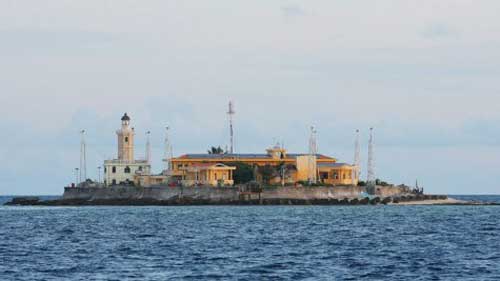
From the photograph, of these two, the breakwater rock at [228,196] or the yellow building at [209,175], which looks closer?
the breakwater rock at [228,196]

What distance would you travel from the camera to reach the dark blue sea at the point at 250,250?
209 ft

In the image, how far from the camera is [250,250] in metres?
78.9

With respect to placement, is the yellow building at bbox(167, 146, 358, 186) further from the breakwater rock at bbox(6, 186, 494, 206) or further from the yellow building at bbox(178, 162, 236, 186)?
the breakwater rock at bbox(6, 186, 494, 206)

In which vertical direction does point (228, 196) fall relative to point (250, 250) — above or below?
above

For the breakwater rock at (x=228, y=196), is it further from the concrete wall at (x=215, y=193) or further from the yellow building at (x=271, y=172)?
the yellow building at (x=271, y=172)

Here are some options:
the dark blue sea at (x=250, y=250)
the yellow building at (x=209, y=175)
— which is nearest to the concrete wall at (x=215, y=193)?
the yellow building at (x=209, y=175)

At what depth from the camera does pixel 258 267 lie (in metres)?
66.5

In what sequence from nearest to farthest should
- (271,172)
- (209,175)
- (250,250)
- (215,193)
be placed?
1. (250,250)
2. (215,193)
3. (209,175)
4. (271,172)

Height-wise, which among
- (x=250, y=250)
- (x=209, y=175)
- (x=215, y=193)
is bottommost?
(x=250, y=250)

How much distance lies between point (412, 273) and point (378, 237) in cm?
3060

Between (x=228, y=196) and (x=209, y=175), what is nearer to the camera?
(x=228, y=196)

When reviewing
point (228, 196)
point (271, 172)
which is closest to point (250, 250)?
point (228, 196)

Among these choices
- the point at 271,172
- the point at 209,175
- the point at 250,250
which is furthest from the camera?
the point at 271,172

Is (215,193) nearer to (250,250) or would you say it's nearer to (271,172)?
(271,172)
